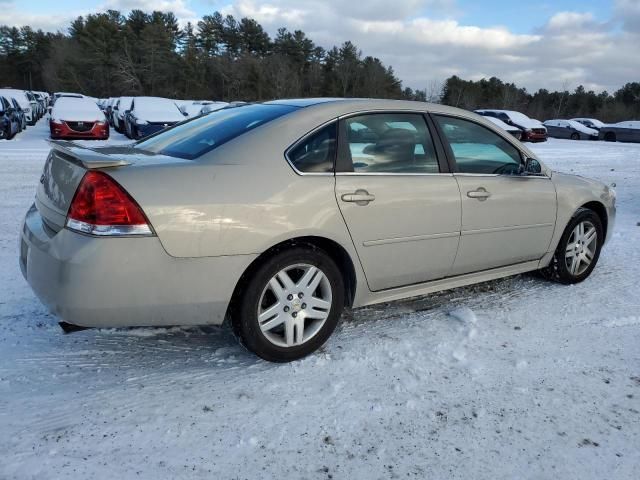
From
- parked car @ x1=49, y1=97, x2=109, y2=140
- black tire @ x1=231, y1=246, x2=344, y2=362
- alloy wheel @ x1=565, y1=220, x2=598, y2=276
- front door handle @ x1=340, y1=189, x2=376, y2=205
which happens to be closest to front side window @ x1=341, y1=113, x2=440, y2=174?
front door handle @ x1=340, y1=189, x2=376, y2=205

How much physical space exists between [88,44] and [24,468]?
74.9 m

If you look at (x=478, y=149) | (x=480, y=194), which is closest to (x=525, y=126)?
(x=478, y=149)

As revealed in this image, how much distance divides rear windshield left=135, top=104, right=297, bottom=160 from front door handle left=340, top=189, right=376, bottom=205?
65 centimetres

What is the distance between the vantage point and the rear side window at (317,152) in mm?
2988

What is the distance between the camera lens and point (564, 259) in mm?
4445

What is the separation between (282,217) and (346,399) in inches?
40.2

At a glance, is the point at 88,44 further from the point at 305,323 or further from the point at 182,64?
the point at 305,323

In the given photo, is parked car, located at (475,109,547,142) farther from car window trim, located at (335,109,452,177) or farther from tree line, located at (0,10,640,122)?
tree line, located at (0,10,640,122)

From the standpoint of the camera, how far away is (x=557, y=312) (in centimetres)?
394

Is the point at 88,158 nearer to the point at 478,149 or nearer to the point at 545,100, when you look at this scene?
the point at 478,149

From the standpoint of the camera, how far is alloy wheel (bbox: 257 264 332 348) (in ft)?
9.68

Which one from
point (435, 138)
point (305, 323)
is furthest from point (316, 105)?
point (305, 323)

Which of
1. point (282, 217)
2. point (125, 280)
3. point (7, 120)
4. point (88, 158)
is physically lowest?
point (7, 120)

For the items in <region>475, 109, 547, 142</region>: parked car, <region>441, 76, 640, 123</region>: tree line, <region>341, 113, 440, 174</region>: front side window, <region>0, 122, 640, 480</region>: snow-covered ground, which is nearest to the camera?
<region>0, 122, 640, 480</region>: snow-covered ground
